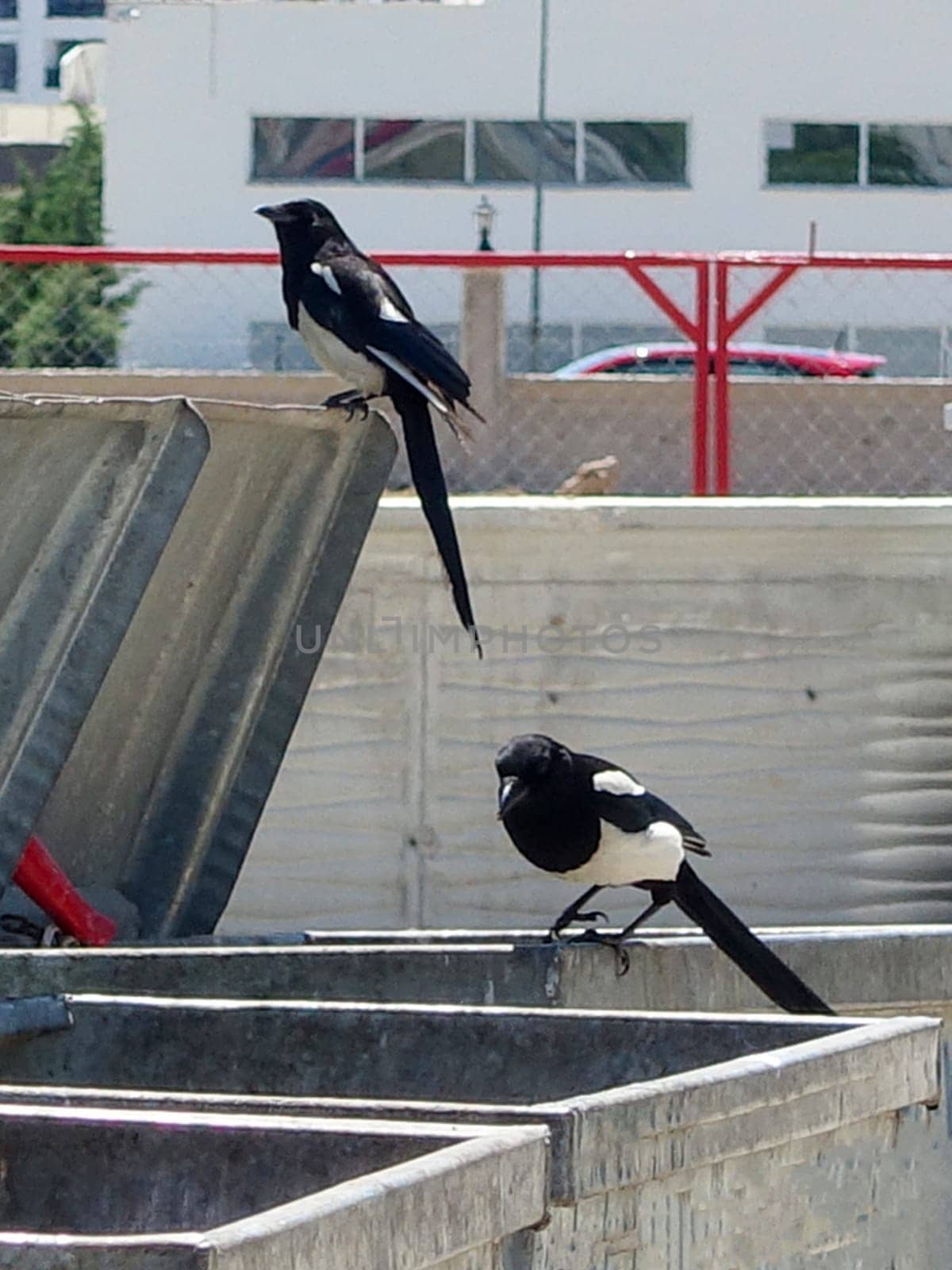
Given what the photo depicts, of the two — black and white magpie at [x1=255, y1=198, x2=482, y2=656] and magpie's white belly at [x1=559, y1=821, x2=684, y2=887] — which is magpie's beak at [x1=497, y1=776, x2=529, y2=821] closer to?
magpie's white belly at [x1=559, y1=821, x2=684, y2=887]

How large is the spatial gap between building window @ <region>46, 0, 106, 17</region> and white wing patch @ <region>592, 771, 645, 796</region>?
92.9 meters

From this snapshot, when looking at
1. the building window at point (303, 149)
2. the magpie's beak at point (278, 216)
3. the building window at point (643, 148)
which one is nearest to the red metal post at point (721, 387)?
the magpie's beak at point (278, 216)

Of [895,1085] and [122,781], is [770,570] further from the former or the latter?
[895,1085]

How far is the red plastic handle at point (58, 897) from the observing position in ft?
13.4

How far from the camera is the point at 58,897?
4148mm

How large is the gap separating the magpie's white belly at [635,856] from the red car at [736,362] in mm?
3367

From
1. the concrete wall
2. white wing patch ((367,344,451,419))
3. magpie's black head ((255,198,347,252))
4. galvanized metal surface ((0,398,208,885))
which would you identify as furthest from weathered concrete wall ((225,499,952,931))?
the concrete wall

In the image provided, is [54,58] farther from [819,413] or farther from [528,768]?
[528,768]

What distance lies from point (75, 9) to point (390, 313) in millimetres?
93200

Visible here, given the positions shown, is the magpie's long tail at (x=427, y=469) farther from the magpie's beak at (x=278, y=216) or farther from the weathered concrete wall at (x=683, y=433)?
the weathered concrete wall at (x=683, y=433)

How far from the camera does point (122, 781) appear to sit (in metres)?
4.46

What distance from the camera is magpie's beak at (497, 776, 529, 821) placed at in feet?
16.1

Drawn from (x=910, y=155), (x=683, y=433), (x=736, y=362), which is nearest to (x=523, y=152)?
(x=910, y=155)

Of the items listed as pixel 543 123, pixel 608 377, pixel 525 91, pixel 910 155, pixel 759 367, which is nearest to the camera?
pixel 608 377
